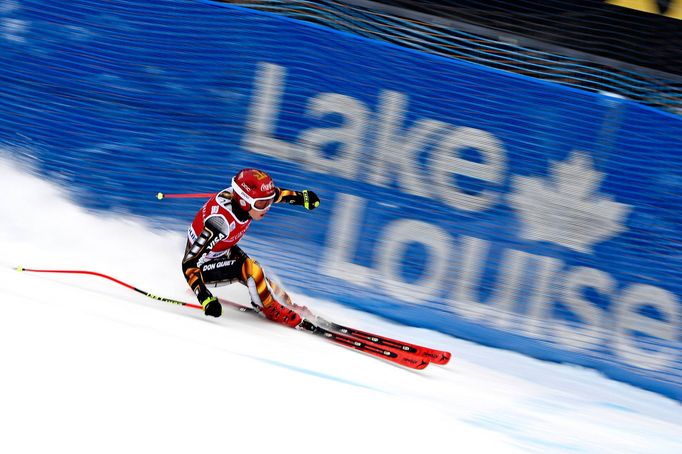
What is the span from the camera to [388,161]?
A: 5816 millimetres

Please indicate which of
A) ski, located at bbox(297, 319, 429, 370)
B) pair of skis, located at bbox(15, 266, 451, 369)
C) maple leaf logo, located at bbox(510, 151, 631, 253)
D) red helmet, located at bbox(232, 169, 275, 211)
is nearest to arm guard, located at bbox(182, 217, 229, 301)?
red helmet, located at bbox(232, 169, 275, 211)

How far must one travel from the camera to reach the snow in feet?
10.2

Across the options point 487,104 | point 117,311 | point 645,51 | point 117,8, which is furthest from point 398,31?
point 117,311

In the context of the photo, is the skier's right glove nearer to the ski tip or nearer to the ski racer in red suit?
the ski racer in red suit

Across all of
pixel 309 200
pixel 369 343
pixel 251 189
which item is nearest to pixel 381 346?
pixel 369 343

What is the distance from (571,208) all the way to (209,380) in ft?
10.3

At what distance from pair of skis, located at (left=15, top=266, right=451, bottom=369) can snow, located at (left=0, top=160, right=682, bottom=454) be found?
0.10 metres

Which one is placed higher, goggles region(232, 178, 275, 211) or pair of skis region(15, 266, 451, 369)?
goggles region(232, 178, 275, 211)

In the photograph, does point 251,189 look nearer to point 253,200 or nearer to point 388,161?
point 253,200

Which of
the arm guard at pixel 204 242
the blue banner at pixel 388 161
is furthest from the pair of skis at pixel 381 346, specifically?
the arm guard at pixel 204 242

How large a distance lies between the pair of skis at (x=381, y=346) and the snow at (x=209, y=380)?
12 cm

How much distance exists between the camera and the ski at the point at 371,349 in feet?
16.3

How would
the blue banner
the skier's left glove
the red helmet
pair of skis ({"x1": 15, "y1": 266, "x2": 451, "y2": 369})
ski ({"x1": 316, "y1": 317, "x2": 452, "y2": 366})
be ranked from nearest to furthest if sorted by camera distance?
the red helmet → pair of skis ({"x1": 15, "y1": 266, "x2": 451, "y2": 369}) → ski ({"x1": 316, "y1": 317, "x2": 452, "y2": 366}) → the skier's left glove → the blue banner

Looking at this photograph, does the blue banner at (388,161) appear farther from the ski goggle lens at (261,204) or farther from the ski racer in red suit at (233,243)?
the ski goggle lens at (261,204)
